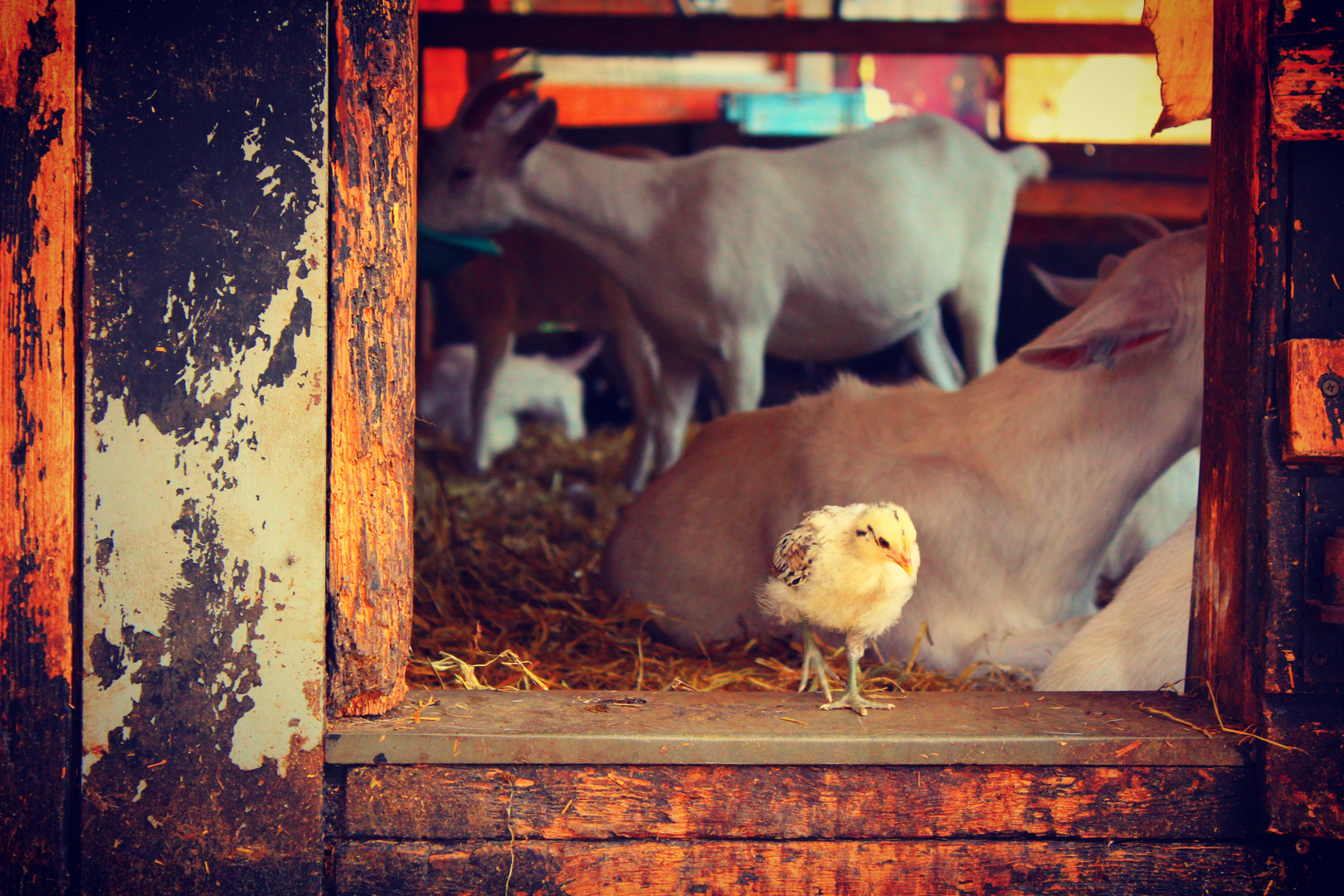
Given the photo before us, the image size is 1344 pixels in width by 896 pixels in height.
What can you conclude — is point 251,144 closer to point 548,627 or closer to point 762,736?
point 762,736

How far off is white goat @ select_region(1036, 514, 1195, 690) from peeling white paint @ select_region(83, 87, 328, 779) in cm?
144

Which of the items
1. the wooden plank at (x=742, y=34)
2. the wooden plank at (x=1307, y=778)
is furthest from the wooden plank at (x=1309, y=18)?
the wooden plank at (x=742, y=34)

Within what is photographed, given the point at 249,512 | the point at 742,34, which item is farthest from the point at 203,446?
the point at 742,34

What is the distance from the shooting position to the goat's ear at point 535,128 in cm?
462

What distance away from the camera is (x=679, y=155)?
7352mm

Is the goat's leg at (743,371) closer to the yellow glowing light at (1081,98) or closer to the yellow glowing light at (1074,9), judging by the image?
the yellow glowing light at (1081,98)

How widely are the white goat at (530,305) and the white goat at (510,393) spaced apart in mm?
1122

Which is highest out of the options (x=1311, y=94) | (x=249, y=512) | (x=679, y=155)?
(x=679, y=155)

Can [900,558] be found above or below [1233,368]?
below

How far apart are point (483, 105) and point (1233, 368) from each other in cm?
368

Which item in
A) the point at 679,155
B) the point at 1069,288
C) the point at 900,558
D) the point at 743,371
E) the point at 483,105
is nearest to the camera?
the point at 900,558

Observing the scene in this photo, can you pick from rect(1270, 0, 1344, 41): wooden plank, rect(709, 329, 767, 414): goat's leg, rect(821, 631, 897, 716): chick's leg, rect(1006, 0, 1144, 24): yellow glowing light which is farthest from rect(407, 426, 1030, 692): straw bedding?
rect(1006, 0, 1144, 24): yellow glowing light

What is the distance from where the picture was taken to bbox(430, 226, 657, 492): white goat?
254 inches

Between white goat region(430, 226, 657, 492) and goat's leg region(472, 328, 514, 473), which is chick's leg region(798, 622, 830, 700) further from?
goat's leg region(472, 328, 514, 473)
